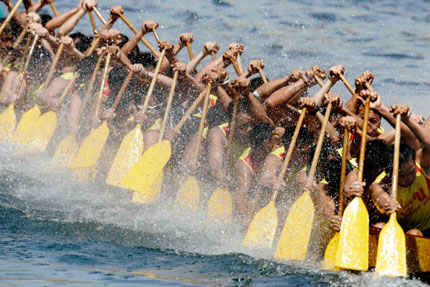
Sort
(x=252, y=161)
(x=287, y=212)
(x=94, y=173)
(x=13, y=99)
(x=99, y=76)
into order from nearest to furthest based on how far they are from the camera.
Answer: (x=287, y=212), (x=252, y=161), (x=94, y=173), (x=99, y=76), (x=13, y=99)

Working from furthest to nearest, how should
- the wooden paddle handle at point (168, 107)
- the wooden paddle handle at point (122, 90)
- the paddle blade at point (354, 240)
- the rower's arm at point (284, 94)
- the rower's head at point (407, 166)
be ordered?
the wooden paddle handle at point (122, 90) < the wooden paddle handle at point (168, 107) < the rower's arm at point (284, 94) < the rower's head at point (407, 166) < the paddle blade at point (354, 240)

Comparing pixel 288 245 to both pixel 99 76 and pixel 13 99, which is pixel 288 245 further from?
pixel 13 99

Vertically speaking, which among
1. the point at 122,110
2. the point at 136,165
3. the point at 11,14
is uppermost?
the point at 11,14

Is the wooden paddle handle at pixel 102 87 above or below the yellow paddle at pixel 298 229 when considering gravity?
above

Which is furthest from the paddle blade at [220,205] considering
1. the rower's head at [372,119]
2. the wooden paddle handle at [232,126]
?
the rower's head at [372,119]

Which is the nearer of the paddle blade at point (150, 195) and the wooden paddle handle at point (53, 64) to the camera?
the paddle blade at point (150, 195)

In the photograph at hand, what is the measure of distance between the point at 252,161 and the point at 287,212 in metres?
0.70

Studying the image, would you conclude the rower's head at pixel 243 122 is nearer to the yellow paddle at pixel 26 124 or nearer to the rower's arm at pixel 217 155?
the rower's arm at pixel 217 155

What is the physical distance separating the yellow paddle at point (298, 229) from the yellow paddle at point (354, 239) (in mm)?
430

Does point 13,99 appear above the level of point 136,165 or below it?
above

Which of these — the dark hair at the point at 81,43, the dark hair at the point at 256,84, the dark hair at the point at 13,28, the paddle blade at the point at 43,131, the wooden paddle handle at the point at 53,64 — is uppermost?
the dark hair at the point at 13,28

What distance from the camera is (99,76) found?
7.41 metres

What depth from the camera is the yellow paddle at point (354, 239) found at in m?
4.28

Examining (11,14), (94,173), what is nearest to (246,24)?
(11,14)
